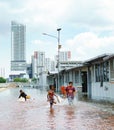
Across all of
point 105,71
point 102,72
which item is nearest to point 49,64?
point 102,72

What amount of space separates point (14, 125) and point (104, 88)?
18.5 meters

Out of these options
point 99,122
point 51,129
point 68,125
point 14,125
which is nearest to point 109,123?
point 99,122

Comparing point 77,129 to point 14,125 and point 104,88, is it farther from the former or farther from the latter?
point 104,88

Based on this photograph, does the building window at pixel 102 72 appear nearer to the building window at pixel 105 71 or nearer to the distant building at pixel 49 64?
the building window at pixel 105 71

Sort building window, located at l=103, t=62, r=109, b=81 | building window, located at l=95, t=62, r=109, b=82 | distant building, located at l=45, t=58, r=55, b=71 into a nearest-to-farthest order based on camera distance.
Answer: building window, located at l=103, t=62, r=109, b=81
building window, located at l=95, t=62, r=109, b=82
distant building, located at l=45, t=58, r=55, b=71

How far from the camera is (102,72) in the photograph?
33.8 meters

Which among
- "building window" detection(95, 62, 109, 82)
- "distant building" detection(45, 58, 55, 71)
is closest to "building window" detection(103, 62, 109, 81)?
"building window" detection(95, 62, 109, 82)

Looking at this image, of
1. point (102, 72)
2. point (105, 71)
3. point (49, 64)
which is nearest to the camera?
point (105, 71)

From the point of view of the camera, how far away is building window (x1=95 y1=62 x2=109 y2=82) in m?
32.2

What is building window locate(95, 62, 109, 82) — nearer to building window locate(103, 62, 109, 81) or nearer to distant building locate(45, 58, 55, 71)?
building window locate(103, 62, 109, 81)

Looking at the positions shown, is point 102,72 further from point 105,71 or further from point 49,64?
point 49,64

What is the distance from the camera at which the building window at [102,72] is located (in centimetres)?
3220

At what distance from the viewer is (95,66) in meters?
36.5

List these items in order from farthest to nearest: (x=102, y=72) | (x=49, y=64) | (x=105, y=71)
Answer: (x=49, y=64)
(x=102, y=72)
(x=105, y=71)
